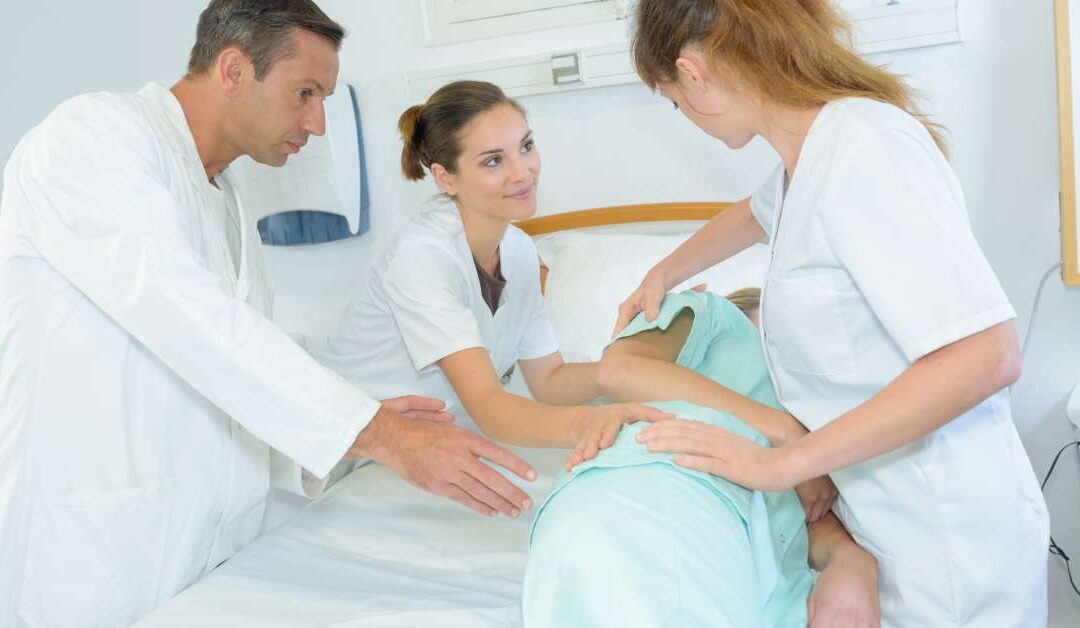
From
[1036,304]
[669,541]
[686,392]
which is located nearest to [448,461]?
[686,392]

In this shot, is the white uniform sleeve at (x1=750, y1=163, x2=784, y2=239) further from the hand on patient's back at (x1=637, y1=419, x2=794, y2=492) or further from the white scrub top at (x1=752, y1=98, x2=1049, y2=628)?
the hand on patient's back at (x1=637, y1=419, x2=794, y2=492)

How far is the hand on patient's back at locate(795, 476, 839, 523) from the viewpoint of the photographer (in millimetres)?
1478

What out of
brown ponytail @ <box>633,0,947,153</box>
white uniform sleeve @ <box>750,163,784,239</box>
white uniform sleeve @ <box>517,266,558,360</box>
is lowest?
white uniform sleeve @ <box>517,266,558,360</box>

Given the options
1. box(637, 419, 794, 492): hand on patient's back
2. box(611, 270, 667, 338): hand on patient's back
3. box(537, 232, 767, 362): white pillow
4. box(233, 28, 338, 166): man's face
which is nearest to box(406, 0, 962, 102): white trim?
box(537, 232, 767, 362): white pillow

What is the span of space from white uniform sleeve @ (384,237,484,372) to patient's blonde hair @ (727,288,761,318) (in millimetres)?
511

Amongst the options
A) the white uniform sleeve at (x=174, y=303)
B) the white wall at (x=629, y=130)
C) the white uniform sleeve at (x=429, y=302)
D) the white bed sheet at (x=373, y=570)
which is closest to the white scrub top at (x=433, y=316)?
the white uniform sleeve at (x=429, y=302)

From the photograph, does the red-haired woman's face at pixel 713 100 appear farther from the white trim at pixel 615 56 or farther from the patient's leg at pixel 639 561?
the white trim at pixel 615 56

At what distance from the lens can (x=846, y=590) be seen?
1.26m

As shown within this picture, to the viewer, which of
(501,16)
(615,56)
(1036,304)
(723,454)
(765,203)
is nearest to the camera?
(723,454)

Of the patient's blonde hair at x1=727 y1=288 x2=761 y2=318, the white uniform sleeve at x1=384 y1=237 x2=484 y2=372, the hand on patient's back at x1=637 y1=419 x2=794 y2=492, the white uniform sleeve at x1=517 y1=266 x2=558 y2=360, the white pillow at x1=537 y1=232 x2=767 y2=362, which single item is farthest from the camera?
the white pillow at x1=537 y1=232 x2=767 y2=362

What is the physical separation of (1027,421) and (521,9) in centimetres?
163

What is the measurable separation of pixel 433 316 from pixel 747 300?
0.62 m

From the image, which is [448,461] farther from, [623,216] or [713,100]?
[623,216]

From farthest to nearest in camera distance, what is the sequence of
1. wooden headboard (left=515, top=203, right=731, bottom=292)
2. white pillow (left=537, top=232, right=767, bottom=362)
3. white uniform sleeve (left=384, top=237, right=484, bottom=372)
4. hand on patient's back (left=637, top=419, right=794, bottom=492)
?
wooden headboard (left=515, top=203, right=731, bottom=292) → white pillow (left=537, top=232, right=767, bottom=362) → white uniform sleeve (left=384, top=237, right=484, bottom=372) → hand on patient's back (left=637, top=419, right=794, bottom=492)
